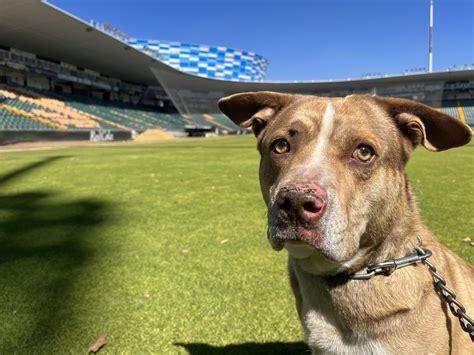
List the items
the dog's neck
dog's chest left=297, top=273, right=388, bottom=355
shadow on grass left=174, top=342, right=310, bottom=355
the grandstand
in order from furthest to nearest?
the grandstand → shadow on grass left=174, top=342, right=310, bottom=355 → the dog's neck → dog's chest left=297, top=273, right=388, bottom=355

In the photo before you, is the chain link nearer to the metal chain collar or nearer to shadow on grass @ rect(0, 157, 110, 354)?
the metal chain collar

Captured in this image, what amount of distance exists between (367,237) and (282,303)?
1.55 meters

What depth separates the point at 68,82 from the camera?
49344 mm

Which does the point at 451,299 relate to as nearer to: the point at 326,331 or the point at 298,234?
the point at 326,331

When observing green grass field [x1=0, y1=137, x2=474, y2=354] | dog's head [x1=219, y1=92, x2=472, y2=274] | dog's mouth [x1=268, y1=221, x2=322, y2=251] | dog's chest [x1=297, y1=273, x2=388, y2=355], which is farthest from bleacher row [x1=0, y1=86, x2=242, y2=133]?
dog's mouth [x1=268, y1=221, x2=322, y2=251]

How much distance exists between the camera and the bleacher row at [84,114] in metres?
35.6

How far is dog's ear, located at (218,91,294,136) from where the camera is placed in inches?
105

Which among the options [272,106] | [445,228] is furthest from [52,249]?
[445,228]

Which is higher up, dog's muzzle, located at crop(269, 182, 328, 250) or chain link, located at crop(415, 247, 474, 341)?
dog's muzzle, located at crop(269, 182, 328, 250)

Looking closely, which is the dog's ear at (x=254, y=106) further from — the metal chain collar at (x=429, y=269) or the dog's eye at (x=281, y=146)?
the metal chain collar at (x=429, y=269)

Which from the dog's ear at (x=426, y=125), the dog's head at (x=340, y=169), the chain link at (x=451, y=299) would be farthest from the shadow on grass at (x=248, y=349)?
the dog's ear at (x=426, y=125)

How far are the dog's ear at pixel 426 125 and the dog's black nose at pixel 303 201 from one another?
834mm

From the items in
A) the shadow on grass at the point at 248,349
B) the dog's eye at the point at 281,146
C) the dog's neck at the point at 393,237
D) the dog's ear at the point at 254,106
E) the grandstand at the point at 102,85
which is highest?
the grandstand at the point at 102,85

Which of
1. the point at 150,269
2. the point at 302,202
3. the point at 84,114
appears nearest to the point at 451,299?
the point at 302,202
